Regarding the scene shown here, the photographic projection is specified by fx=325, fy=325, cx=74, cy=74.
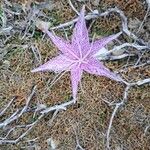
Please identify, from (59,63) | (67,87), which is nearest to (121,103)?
(67,87)

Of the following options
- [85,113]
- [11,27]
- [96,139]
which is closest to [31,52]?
[11,27]

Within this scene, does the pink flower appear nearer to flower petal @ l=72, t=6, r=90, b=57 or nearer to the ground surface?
flower petal @ l=72, t=6, r=90, b=57

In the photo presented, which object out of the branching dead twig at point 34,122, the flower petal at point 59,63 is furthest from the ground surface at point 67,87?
the flower petal at point 59,63

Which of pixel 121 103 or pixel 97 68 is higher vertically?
pixel 97 68

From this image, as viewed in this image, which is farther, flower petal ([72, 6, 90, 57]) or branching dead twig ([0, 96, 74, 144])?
branching dead twig ([0, 96, 74, 144])

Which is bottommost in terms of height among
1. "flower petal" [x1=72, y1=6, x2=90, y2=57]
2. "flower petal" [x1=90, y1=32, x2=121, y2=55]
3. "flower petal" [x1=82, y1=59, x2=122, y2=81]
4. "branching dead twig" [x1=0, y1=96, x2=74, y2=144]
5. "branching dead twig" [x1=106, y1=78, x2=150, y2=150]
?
"branching dead twig" [x1=106, y1=78, x2=150, y2=150]

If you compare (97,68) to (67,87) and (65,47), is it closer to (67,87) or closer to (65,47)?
(65,47)

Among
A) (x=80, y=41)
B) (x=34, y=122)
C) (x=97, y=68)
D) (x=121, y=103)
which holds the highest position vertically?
(x=80, y=41)

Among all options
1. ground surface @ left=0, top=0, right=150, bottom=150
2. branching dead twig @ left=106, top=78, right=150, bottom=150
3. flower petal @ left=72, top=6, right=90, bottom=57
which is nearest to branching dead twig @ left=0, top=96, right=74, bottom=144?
ground surface @ left=0, top=0, right=150, bottom=150
